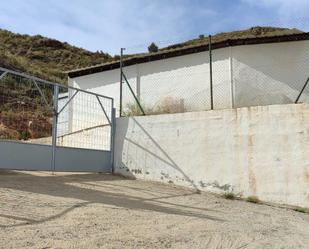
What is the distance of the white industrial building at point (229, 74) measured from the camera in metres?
14.7

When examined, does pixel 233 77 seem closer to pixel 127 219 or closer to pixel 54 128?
pixel 54 128

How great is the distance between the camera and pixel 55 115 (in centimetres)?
1196

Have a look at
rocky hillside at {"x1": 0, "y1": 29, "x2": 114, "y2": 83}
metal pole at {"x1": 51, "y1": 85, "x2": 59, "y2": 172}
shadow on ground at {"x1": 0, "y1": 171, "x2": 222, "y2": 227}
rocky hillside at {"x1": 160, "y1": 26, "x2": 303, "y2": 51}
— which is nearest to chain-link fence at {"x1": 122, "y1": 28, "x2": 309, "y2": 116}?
rocky hillside at {"x1": 160, "y1": 26, "x2": 303, "y2": 51}

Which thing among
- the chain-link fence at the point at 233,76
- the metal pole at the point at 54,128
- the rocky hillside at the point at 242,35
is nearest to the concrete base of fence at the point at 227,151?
the chain-link fence at the point at 233,76

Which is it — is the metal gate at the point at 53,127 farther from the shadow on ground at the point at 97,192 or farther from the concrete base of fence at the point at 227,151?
the concrete base of fence at the point at 227,151

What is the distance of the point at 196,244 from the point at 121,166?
8.00 m

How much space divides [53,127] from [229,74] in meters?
6.85

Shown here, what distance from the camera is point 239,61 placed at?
50.8 ft

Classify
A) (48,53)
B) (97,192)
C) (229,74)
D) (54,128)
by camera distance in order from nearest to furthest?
(97,192) → (54,128) → (229,74) → (48,53)

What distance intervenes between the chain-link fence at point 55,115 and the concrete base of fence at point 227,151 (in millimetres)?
1015

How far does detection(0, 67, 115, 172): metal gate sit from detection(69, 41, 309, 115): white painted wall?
1926mm

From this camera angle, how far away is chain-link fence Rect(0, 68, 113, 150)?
13.4 metres

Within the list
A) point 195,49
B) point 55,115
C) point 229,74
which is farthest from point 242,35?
point 55,115

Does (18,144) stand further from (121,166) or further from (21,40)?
(21,40)
